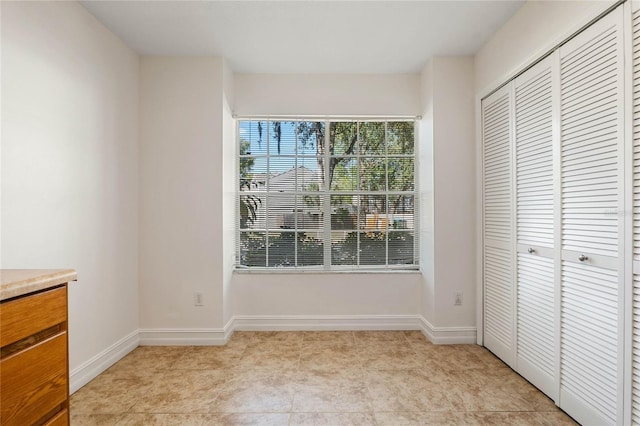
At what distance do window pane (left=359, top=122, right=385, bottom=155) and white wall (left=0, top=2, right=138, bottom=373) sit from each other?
2.18 metres

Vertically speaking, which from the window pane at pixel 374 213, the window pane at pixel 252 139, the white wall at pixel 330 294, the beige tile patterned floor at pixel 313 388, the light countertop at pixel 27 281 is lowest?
the beige tile patterned floor at pixel 313 388

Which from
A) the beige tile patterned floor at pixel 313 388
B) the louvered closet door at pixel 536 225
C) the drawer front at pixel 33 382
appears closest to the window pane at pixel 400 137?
the louvered closet door at pixel 536 225

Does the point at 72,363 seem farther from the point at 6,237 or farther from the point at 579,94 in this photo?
the point at 579,94

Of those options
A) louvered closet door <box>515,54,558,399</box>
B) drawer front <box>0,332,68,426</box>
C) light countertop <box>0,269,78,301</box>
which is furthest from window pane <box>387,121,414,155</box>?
drawer front <box>0,332,68,426</box>

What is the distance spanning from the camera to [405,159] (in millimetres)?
3508

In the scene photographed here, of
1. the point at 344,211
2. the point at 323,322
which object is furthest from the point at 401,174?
the point at 323,322

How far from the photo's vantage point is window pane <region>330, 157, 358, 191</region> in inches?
138

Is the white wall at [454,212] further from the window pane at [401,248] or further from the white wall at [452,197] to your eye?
the window pane at [401,248]

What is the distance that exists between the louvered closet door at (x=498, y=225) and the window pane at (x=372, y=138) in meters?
0.98

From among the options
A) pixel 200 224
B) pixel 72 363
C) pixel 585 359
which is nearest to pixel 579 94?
pixel 585 359

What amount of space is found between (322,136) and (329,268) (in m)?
1.38

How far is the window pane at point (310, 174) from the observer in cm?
350

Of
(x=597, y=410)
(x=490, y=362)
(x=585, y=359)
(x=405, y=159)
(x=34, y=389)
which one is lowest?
(x=490, y=362)

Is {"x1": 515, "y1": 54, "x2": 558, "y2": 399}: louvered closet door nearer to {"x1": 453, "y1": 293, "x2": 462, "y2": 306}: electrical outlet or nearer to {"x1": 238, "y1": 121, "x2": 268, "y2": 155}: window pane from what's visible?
{"x1": 453, "y1": 293, "x2": 462, "y2": 306}: electrical outlet
